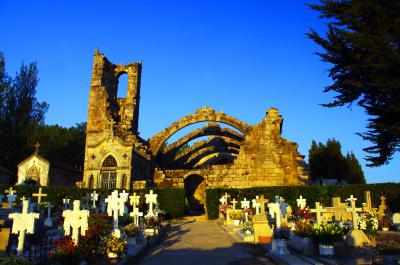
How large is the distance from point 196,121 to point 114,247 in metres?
22.9

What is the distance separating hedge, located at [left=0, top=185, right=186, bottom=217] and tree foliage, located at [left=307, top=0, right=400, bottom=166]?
13.2m

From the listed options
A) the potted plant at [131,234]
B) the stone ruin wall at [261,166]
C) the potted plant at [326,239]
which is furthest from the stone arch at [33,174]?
the potted plant at [326,239]

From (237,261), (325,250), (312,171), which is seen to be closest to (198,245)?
(237,261)

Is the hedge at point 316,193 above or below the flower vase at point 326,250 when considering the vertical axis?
above

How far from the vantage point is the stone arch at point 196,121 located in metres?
31.0

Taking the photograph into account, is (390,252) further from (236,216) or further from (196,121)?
(196,121)

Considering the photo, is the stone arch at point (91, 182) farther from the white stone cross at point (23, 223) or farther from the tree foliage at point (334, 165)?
the tree foliage at point (334, 165)

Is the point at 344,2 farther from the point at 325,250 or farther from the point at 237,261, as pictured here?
the point at 237,261

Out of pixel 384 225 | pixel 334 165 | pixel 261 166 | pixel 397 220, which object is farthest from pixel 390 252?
pixel 334 165

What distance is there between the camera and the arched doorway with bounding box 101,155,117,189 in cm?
2608

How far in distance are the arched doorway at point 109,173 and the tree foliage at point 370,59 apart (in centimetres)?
1799

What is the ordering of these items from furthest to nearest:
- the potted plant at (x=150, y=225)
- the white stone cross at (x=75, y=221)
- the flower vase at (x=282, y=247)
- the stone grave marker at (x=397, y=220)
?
the stone grave marker at (x=397, y=220), the potted plant at (x=150, y=225), the flower vase at (x=282, y=247), the white stone cross at (x=75, y=221)

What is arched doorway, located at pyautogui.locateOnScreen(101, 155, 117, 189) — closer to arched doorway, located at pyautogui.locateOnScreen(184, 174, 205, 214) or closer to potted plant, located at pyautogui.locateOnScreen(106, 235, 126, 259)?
arched doorway, located at pyautogui.locateOnScreen(184, 174, 205, 214)

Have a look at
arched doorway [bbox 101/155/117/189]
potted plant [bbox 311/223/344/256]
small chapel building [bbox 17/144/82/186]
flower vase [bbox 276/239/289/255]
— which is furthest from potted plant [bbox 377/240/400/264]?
small chapel building [bbox 17/144/82/186]
